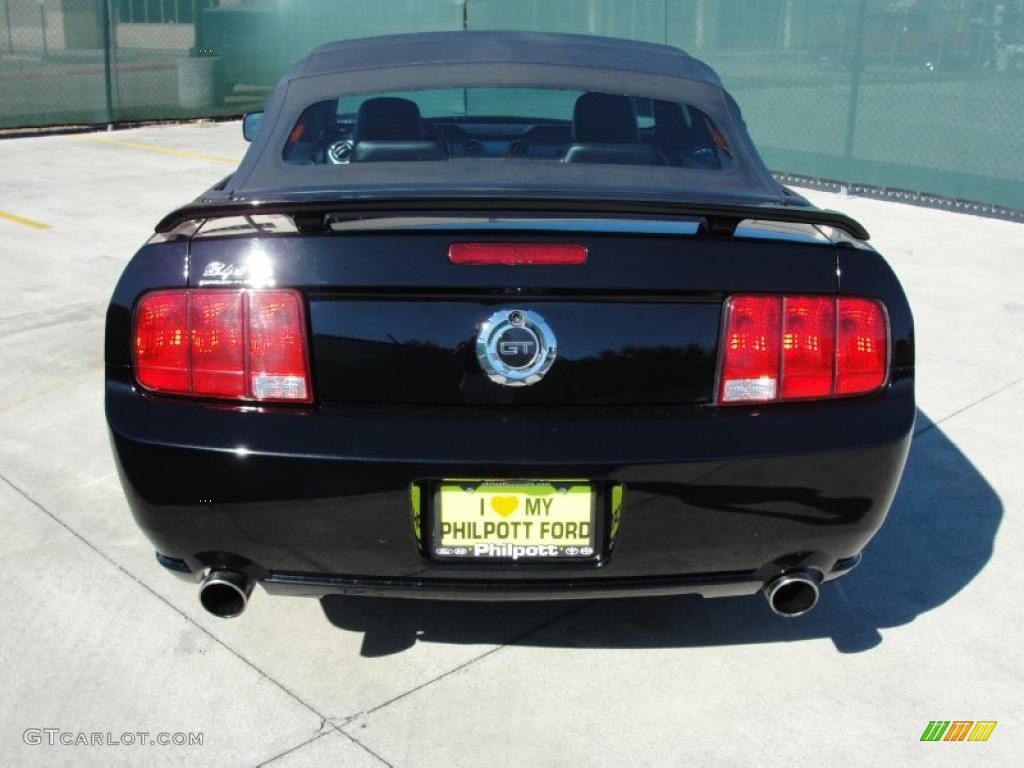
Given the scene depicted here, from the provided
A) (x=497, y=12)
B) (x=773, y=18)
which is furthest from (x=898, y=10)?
(x=497, y=12)

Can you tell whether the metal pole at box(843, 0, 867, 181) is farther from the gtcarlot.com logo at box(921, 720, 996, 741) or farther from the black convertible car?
the gtcarlot.com logo at box(921, 720, 996, 741)

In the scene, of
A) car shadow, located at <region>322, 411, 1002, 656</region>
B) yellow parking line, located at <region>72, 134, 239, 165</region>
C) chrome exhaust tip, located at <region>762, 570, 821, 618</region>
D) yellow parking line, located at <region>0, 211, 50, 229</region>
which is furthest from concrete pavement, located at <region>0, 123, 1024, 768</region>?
yellow parking line, located at <region>72, 134, 239, 165</region>

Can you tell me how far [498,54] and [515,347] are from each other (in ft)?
5.47

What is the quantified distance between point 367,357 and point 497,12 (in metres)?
13.3

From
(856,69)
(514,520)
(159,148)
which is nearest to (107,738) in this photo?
(514,520)

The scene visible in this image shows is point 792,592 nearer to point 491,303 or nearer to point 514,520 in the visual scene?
point 514,520

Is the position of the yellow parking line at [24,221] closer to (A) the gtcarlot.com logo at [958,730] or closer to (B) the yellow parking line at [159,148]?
(B) the yellow parking line at [159,148]

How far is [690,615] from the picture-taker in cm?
325

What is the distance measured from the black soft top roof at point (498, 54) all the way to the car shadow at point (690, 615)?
1.67 metres

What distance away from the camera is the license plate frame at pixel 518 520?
8.06 ft

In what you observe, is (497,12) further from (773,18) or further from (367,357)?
A: (367,357)

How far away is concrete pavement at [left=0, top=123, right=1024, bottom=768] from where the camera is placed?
8.80ft

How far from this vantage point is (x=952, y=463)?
4289 millimetres

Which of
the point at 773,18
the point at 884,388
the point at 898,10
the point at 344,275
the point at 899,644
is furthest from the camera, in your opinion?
the point at 773,18
